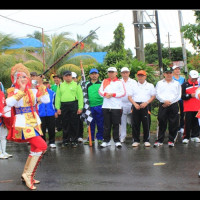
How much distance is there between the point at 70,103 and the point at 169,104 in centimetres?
249

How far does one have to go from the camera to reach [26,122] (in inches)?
238

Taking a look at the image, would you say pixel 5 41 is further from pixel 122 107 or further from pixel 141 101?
pixel 141 101

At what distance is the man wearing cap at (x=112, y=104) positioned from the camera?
9.30 m

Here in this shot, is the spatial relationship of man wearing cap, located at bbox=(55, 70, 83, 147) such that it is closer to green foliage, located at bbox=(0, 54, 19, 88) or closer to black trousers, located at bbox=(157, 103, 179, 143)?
black trousers, located at bbox=(157, 103, 179, 143)

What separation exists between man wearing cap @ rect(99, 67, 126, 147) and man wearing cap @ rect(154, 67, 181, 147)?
37.1 inches

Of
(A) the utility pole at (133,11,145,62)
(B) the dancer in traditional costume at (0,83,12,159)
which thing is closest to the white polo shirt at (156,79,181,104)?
(B) the dancer in traditional costume at (0,83,12,159)

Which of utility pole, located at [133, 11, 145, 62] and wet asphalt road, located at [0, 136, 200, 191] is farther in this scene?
utility pole, located at [133, 11, 145, 62]

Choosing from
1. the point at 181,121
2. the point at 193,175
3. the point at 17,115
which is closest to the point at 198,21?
the point at 181,121

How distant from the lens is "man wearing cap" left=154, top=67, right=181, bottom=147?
30.1ft

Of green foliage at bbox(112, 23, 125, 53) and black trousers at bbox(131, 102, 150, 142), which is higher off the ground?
green foliage at bbox(112, 23, 125, 53)

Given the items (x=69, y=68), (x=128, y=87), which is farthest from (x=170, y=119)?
(x=69, y=68)

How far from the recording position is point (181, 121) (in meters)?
11.0

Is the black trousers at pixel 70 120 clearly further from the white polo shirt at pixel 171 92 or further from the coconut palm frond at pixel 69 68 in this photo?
the coconut palm frond at pixel 69 68

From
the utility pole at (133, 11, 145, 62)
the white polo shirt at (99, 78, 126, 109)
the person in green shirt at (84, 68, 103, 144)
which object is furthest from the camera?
the utility pole at (133, 11, 145, 62)
